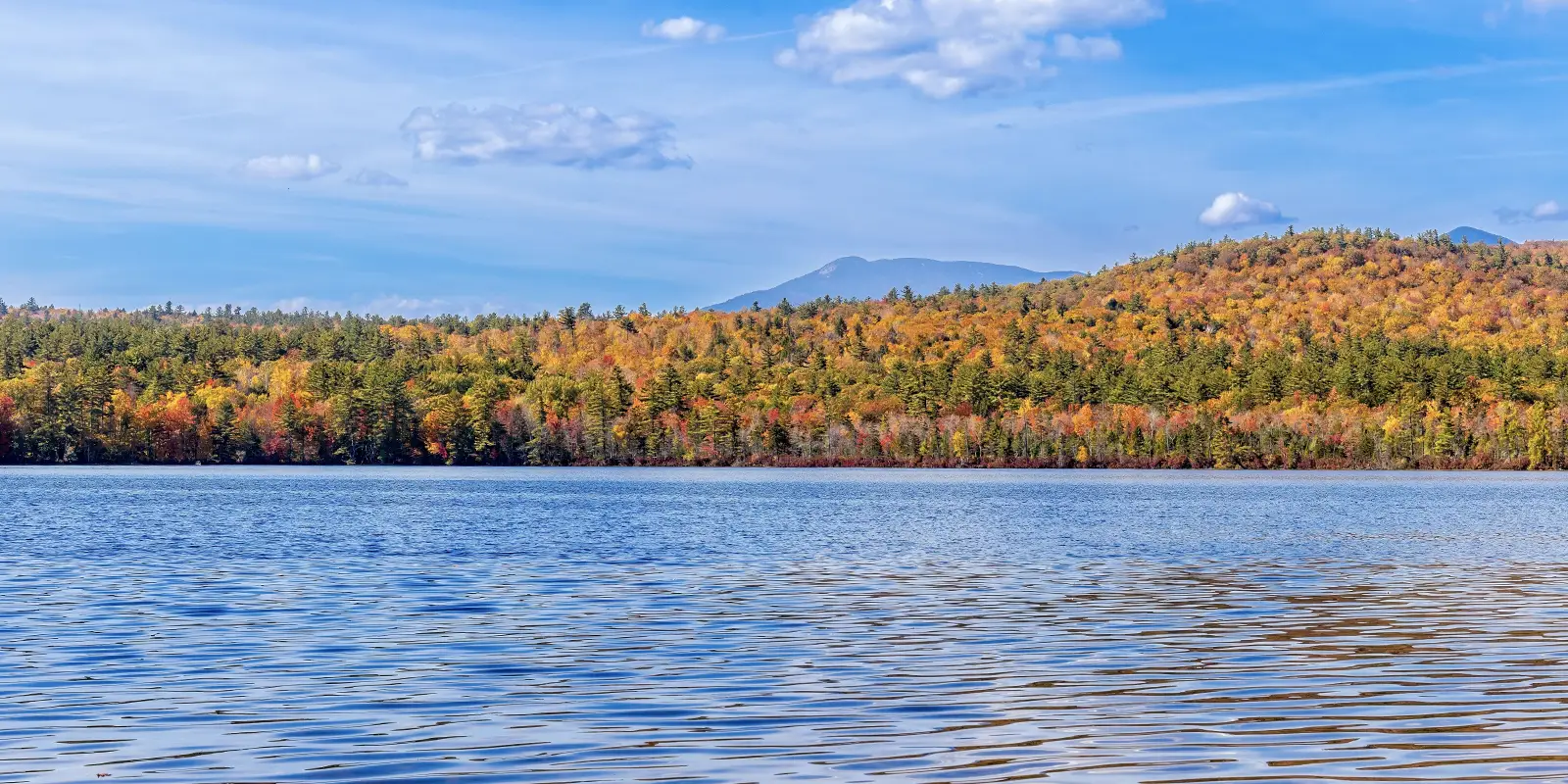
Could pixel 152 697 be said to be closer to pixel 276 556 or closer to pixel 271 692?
pixel 271 692

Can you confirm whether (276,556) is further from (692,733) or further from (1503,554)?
(1503,554)

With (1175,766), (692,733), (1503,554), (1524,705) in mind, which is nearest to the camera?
(1175,766)

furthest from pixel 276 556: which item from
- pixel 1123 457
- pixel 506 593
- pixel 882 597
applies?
pixel 1123 457

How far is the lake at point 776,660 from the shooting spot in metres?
14.2

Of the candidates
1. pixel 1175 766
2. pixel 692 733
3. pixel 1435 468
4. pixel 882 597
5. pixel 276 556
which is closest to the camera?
pixel 1175 766

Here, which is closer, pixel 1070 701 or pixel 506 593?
pixel 1070 701

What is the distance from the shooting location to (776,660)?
66.4ft

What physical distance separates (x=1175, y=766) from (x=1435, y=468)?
179 meters

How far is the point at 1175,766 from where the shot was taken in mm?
13625

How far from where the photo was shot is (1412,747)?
47.2 feet

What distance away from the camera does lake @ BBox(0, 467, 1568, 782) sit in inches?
557

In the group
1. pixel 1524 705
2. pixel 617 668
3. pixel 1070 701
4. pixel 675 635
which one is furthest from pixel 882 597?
pixel 1524 705

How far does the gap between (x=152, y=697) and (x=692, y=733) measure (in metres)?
6.34

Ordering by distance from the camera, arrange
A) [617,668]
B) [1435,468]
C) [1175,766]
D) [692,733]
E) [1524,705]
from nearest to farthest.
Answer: [1175,766] → [692,733] → [1524,705] → [617,668] → [1435,468]
